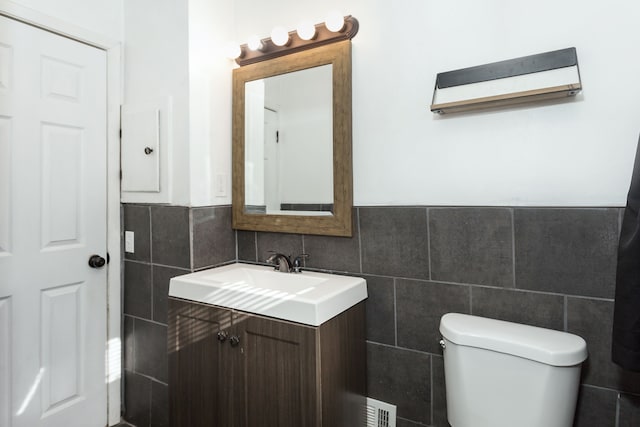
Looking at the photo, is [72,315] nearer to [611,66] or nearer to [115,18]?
[115,18]

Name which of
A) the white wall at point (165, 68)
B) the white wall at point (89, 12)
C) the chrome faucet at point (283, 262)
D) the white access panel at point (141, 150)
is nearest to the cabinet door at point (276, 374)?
the chrome faucet at point (283, 262)

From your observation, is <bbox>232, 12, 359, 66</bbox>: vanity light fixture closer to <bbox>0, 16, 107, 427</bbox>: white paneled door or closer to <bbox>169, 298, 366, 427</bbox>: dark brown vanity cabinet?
<bbox>0, 16, 107, 427</bbox>: white paneled door

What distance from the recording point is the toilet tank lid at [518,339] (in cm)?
104

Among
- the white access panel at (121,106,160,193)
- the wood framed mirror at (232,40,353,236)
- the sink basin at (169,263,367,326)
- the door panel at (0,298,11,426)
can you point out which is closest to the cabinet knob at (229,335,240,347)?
the sink basin at (169,263,367,326)

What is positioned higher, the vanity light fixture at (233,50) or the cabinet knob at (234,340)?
the vanity light fixture at (233,50)

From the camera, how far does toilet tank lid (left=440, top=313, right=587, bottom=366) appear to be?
1.04 metres

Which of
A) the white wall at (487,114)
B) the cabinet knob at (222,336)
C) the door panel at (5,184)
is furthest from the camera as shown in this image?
the door panel at (5,184)

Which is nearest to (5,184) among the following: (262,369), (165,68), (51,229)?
(51,229)

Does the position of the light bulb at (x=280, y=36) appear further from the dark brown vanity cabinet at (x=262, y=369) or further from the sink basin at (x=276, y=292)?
the dark brown vanity cabinet at (x=262, y=369)

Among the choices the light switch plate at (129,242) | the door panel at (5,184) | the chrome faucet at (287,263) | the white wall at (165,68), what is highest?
the white wall at (165,68)

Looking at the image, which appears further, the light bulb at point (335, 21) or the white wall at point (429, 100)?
the light bulb at point (335, 21)

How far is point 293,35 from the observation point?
170 centimetres

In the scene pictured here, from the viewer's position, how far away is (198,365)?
1.48 metres

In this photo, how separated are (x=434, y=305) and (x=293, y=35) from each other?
1.36 meters
